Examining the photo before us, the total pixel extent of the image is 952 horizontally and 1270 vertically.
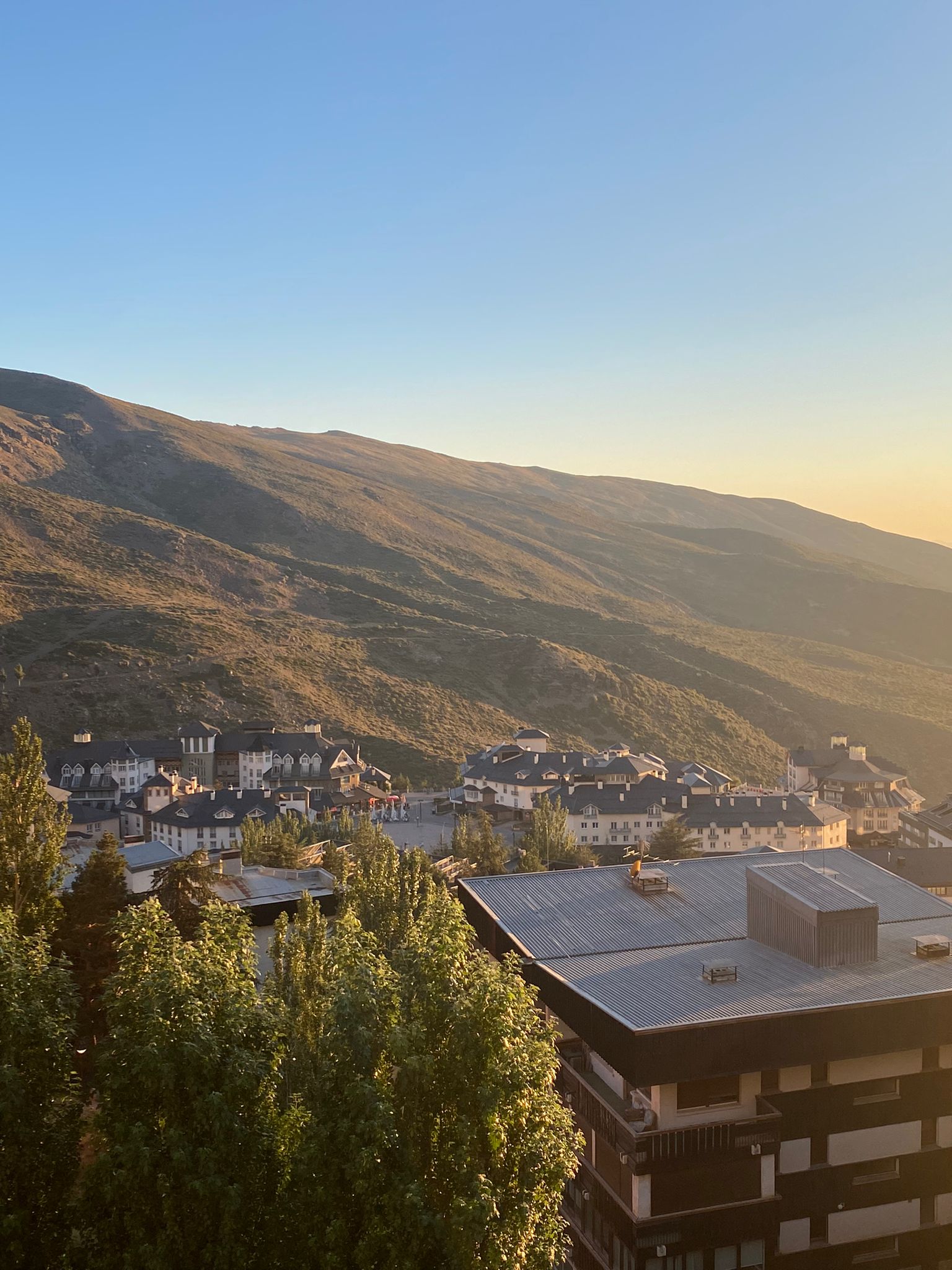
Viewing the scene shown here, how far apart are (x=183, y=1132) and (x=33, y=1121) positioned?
2136 mm

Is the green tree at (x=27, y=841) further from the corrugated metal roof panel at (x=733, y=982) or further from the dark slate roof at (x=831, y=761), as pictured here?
the dark slate roof at (x=831, y=761)

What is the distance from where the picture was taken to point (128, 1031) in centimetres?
1305

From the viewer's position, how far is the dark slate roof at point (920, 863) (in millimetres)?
49531

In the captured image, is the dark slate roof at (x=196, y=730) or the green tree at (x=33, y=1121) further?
the dark slate roof at (x=196, y=730)

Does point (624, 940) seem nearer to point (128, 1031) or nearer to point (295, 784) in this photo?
point (128, 1031)

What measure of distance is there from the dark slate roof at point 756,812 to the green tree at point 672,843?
577 cm

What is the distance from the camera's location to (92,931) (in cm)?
2564

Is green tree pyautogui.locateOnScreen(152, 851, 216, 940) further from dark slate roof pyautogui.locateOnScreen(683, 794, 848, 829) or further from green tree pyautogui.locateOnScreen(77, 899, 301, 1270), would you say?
dark slate roof pyautogui.locateOnScreen(683, 794, 848, 829)

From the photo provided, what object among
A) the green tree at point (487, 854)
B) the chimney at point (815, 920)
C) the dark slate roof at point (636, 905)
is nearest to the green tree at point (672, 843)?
the green tree at point (487, 854)

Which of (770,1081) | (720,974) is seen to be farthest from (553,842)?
(770,1081)

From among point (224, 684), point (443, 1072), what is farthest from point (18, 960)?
point (224, 684)

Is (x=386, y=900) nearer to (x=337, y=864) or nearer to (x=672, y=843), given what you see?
(x=337, y=864)

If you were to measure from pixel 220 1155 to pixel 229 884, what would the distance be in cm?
2758

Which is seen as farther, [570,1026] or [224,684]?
[224,684]
